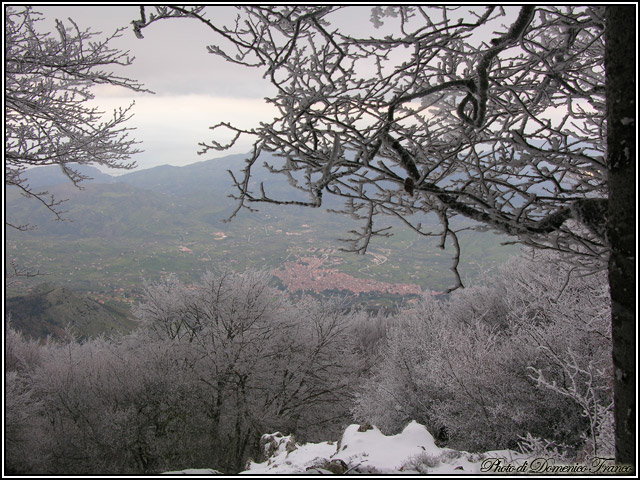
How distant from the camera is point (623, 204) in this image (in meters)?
1.54

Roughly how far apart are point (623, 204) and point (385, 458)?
356 cm

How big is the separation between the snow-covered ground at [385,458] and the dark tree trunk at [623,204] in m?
2.15

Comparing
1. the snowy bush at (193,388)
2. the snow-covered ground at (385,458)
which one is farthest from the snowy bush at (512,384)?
the snowy bush at (193,388)

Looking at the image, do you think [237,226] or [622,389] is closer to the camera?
[622,389]

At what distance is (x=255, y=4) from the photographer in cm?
189

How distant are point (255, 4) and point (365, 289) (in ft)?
268

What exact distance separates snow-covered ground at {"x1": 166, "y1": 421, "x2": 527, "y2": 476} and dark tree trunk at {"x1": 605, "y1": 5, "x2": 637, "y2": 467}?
7.07 ft

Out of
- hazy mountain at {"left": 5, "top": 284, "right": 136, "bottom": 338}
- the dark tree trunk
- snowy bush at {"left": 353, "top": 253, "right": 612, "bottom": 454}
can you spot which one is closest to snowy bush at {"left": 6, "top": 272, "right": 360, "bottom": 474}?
snowy bush at {"left": 353, "top": 253, "right": 612, "bottom": 454}

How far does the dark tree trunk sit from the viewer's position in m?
1.53

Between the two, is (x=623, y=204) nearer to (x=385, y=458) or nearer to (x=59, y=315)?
(x=385, y=458)

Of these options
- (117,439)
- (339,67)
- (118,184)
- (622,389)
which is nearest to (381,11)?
(339,67)

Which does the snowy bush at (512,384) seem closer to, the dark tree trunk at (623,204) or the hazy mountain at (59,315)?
the dark tree trunk at (623,204)

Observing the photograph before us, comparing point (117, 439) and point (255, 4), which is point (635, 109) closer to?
point (255, 4)

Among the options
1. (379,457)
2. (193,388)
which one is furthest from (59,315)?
(379,457)
